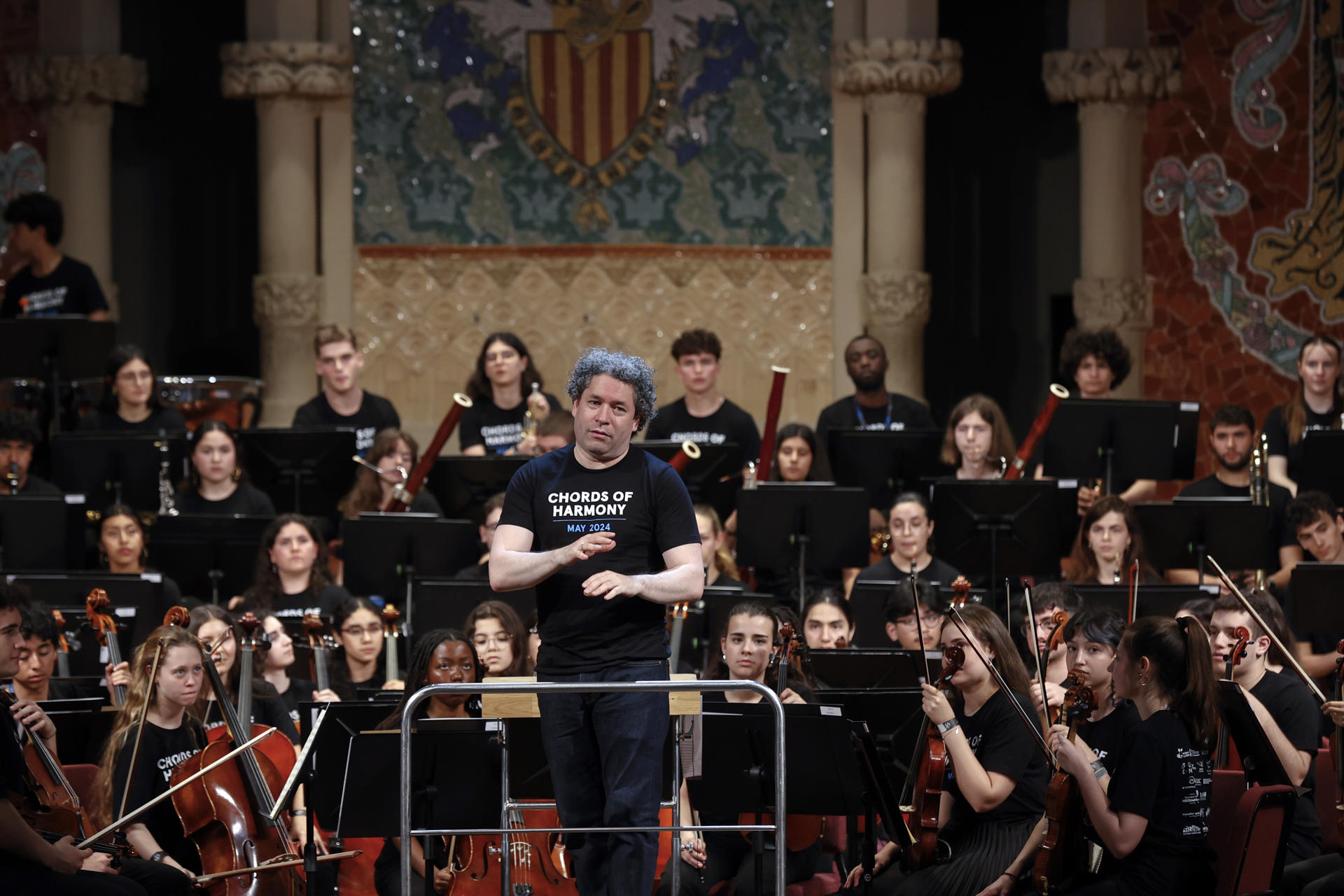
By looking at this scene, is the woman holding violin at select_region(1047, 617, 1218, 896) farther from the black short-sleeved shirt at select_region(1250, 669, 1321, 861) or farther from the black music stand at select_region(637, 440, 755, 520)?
the black music stand at select_region(637, 440, 755, 520)

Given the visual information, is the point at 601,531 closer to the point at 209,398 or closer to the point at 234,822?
the point at 234,822

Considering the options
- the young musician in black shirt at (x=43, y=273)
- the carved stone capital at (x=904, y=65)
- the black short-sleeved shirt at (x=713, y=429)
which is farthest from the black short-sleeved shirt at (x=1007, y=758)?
the carved stone capital at (x=904, y=65)

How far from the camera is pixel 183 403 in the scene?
26.7 feet

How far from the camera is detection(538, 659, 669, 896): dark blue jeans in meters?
3.95

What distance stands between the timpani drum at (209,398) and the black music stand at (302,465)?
2.65ft

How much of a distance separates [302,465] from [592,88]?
3379mm

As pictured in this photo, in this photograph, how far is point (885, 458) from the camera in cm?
730

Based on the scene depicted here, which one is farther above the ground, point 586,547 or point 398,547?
point 586,547

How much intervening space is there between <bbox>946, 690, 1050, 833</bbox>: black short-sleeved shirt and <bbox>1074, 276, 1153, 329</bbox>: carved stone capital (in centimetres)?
474

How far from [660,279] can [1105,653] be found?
17.3 ft

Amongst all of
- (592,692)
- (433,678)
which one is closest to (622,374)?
(592,692)

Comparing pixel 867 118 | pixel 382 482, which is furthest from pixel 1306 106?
pixel 382 482

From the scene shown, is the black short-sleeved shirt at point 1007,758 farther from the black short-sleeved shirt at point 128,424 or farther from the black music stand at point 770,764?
the black short-sleeved shirt at point 128,424

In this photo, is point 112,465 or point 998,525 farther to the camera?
point 112,465
